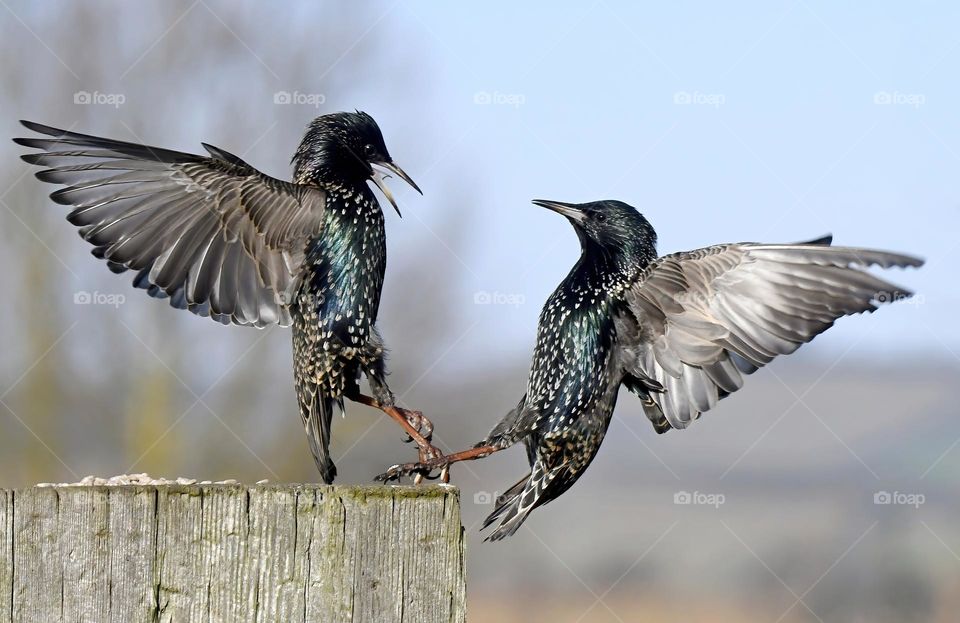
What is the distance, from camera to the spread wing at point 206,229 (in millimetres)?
3371

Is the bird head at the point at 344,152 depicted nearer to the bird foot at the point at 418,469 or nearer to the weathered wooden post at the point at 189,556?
the bird foot at the point at 418,469

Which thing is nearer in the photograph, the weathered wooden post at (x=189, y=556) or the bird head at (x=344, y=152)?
the weathered wooden post at (x=189, y=556)

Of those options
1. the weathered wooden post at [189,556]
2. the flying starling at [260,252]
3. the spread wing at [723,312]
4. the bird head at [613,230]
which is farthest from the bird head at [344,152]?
the weathered wooden post at [189,556]

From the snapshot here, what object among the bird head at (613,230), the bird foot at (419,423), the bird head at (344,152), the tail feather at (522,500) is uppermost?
the bird head at (344,152)

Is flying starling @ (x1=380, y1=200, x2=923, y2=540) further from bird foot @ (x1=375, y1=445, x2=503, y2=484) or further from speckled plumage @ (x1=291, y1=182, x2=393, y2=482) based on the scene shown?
speckled plumage @ (x1=291, y1=182, x2=393, y2=482)

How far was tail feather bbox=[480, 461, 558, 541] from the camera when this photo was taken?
11.1ft

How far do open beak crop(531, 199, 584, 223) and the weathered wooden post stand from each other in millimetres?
1907

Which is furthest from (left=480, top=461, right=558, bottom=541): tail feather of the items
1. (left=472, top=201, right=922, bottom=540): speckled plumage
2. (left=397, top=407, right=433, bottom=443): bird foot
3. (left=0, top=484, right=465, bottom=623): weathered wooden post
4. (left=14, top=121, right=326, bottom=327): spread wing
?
(left=0, top=484, right=465, bottom=623): weathered wooden post

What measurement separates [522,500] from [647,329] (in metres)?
0.66

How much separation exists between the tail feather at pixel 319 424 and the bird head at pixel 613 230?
95 centimetres

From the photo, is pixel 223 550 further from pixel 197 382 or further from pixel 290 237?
pixel 197 382

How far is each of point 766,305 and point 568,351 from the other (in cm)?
61

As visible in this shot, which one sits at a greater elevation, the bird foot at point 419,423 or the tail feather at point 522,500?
the bird foot at point 419,423

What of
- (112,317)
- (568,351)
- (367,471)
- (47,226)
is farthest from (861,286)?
(47,226)
